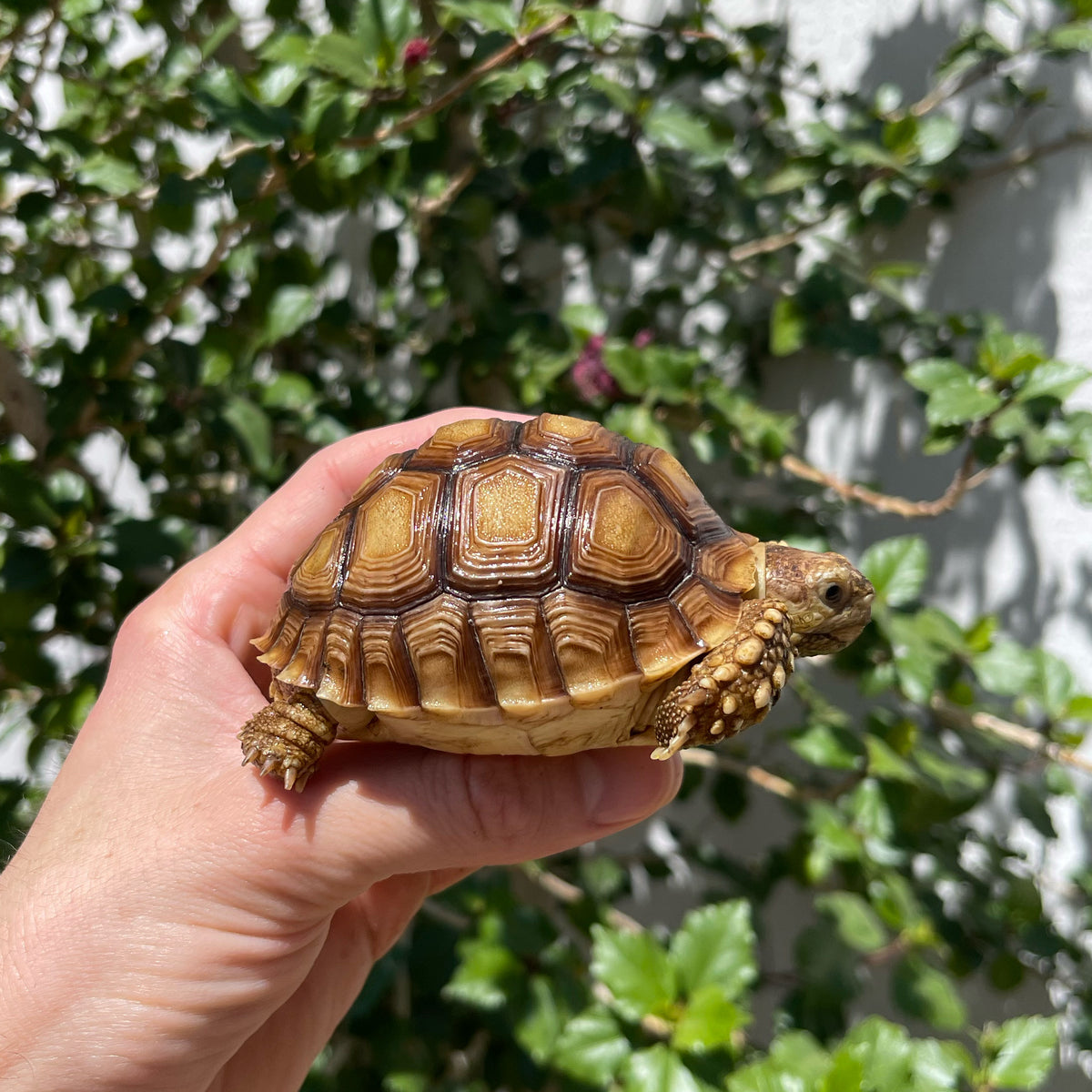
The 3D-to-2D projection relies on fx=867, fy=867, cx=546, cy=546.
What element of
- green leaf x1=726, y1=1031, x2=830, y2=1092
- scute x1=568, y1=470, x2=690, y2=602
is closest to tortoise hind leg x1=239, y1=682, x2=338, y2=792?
scute x1=568, y1=470, x2=690, y2=602

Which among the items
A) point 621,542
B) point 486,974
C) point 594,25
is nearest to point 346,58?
point 594,25

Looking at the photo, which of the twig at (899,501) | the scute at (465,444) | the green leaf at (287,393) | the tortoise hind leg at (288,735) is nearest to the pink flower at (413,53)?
the green leaf at (287,393)

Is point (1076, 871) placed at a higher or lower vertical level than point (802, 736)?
lower

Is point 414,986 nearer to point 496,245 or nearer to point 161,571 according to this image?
point 161,571

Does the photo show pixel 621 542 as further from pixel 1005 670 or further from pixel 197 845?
pixel 1005 670

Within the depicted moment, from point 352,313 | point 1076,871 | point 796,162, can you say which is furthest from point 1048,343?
point 352,313

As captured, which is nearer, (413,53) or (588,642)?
(588,642)
